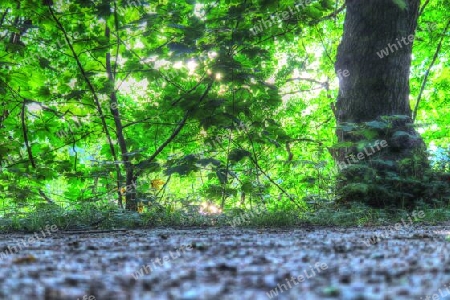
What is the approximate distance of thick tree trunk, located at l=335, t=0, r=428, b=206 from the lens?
16.1 ft

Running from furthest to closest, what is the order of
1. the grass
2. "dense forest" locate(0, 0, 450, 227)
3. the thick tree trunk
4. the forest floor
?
1. the thick tree trunk
2. "dense forest" locate(0, 0, 450, 227)
3. the grass
4. the forest floor

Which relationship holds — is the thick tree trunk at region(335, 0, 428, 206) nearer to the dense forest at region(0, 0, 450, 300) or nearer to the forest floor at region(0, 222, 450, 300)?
the dense forest at region(0, 0, 450, 300)

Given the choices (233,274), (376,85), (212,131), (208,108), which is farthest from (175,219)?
(376,85)

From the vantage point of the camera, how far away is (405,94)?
17.8 feet

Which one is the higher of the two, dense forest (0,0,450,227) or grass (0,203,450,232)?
dense forest (0,0,450,227)

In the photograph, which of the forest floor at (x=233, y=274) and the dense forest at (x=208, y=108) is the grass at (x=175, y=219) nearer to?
the dense forest at (x=208, y=108)

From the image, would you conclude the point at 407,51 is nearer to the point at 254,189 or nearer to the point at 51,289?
the point at 254,189

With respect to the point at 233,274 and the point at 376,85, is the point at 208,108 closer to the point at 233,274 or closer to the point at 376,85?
the point at 376,85

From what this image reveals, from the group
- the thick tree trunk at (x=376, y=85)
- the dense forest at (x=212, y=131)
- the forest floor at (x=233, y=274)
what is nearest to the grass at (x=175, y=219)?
the dense forest at (x=212, y=131)

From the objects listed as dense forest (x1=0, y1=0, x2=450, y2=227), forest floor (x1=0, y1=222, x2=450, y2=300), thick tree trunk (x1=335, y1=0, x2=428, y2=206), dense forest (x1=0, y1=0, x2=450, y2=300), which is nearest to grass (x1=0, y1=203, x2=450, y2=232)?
dense forest (x1=0, y1=0, x2=450, y2=300)

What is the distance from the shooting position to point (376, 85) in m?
5.34

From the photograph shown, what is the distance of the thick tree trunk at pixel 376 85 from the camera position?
4898 millimetres

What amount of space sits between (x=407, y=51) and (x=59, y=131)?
5.29 metres

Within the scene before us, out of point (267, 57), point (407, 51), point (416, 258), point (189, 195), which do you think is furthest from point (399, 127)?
point (416, 258)
